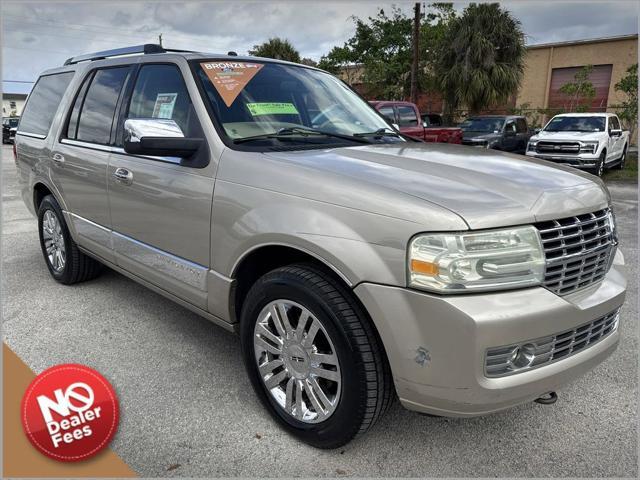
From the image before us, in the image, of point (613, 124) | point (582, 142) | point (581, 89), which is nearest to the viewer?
point (582, 142)

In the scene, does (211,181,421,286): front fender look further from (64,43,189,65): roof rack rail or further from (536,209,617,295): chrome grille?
(64,43,189,65): roof rack rail

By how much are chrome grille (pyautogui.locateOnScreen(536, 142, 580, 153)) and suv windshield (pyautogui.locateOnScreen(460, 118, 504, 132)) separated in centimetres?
181

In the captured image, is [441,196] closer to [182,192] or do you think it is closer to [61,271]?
[182,192]

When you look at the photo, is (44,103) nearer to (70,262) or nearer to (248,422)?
(70,262)

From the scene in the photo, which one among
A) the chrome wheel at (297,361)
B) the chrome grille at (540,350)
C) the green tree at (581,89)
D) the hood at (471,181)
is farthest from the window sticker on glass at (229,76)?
the green tree at (581,89)

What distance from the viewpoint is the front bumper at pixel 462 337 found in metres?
1.86

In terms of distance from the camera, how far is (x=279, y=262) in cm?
264

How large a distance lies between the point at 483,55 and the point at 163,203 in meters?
21.4

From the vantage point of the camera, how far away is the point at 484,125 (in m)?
15.6

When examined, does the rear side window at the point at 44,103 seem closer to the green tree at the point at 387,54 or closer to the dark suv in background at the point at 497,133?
the dark suv in background at the point at 497,133

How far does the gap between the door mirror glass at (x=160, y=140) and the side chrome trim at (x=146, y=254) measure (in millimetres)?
636

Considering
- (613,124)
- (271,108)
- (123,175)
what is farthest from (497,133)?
(123,175)

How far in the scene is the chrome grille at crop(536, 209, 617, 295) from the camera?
2025mm

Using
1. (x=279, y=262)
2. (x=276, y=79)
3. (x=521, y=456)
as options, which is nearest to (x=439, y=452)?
(x=521, y=456)
